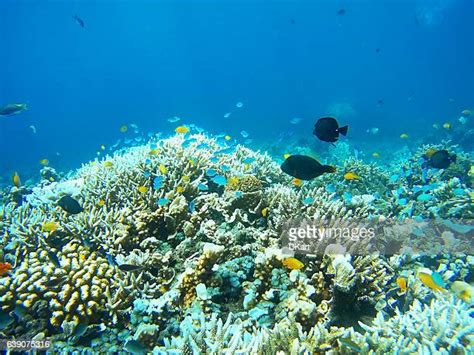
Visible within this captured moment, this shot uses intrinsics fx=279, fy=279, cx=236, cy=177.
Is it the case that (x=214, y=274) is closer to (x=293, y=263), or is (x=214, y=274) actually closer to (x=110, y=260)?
(x=293, y=263)

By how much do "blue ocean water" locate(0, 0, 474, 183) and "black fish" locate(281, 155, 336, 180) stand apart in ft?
202

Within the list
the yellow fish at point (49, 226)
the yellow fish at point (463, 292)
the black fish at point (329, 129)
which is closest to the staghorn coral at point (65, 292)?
the yellow fish at point (49, 226)

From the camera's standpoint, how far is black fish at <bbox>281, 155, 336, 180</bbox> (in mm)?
3334

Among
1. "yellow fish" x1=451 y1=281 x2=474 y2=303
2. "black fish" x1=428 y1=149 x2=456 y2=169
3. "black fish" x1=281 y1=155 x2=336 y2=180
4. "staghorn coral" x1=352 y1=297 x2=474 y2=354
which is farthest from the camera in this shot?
"black fish" x1=428 y1=149 x2=456 y2=169

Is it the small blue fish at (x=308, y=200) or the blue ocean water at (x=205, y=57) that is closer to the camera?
the small blue fish at (x=308, y=200)

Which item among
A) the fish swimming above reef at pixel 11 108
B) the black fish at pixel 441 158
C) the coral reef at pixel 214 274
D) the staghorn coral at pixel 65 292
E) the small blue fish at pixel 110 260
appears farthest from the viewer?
the fish swimming above reef at pixel 11 108

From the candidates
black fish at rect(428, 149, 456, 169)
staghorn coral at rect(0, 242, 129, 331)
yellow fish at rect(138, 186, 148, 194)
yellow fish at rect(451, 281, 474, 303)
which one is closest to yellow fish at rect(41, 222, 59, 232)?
staghorn coral at rect(0, 242, 129, 331)

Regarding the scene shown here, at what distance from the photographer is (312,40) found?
161750 millimetres

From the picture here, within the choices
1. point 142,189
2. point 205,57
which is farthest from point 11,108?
point 205,57

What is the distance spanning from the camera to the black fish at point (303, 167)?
3.33 meters

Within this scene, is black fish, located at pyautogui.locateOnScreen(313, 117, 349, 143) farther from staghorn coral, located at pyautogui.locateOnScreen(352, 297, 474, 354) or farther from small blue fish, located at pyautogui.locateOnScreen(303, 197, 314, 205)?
staghorn coral, located at pyautogui.locateOnScreen(352, 297, 474, 354)

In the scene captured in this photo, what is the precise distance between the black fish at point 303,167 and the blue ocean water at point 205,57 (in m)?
61.7

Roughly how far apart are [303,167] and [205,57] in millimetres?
175112

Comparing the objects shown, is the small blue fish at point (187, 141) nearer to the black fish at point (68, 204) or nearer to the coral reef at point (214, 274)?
the coral reef at point (214, 274)
